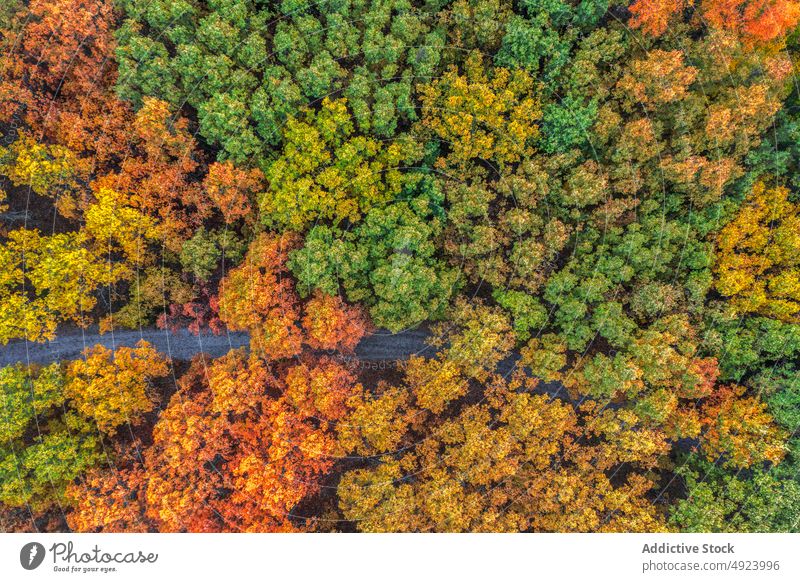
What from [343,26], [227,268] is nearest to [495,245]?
[343,26]

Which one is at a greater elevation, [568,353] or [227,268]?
[227,268]

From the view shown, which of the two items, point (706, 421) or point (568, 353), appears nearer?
point (706, 421)

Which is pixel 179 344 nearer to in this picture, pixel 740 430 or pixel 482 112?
pixel 482 112

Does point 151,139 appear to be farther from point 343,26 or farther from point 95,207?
point 343,26

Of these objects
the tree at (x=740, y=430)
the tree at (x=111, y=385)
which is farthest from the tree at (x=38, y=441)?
the tree at (x=740, y=430)

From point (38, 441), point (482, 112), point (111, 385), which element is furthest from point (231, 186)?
point (38, 441)
